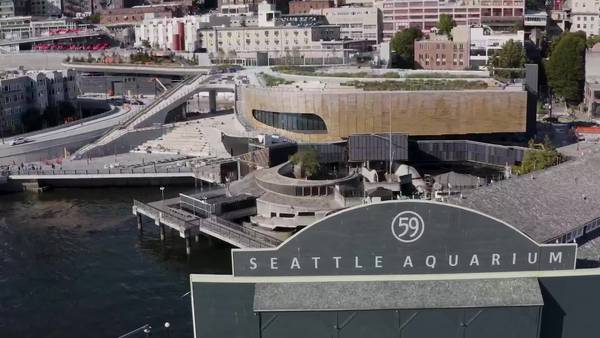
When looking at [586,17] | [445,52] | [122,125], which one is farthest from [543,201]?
[586,17]

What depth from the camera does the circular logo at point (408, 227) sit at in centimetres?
2045

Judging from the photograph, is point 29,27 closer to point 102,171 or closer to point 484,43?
point 484,43

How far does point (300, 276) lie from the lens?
20.6m

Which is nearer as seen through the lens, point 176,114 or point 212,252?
point 212,252

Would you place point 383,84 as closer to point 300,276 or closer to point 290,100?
point 290,100

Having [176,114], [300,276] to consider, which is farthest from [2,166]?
[300,276]

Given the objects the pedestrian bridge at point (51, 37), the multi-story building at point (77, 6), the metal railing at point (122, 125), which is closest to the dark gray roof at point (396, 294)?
the metal railing at point (122, 125)

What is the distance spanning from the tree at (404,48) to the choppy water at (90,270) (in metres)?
51.8

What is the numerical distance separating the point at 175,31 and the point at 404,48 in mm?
34717

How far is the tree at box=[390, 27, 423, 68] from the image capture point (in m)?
95.1

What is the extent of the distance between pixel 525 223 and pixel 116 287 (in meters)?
18.8

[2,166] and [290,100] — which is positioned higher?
[290,100]

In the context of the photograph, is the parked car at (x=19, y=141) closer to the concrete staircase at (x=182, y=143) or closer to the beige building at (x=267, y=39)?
the concrete staircase at (x=182, y=143)

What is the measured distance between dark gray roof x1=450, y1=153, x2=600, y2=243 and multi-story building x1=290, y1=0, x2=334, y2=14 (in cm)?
10140
